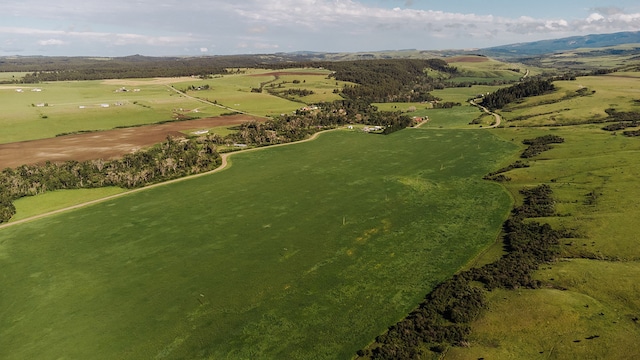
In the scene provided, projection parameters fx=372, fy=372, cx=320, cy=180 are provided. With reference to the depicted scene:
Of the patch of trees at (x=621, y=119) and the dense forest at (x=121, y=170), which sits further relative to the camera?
the patch of trees at (x=621, y=119)

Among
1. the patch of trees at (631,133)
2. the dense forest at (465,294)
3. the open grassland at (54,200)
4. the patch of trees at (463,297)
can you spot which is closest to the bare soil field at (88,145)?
the open grassland at (54,200)

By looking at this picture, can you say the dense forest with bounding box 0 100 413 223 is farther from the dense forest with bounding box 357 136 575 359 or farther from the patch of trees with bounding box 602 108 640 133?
the patch of trees with bounding box 602 108 640 133

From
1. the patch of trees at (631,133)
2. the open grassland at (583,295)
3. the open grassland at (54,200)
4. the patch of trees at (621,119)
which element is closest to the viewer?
the open grassland at (583,295)

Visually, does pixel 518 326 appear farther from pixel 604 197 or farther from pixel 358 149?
pixel 358 149

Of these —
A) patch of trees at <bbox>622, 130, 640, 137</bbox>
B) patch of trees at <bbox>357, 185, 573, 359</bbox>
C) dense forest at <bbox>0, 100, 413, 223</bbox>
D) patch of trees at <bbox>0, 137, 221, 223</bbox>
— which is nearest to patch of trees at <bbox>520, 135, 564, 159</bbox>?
patch of trees at <bbox>622, 130, 640, 137</bbox>

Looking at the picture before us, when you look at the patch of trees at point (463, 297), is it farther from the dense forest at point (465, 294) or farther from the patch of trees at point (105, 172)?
the patch of trees at point (105, 172)
